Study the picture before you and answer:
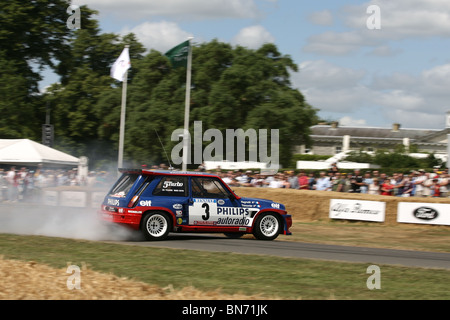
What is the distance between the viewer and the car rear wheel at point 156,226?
45.9 ft

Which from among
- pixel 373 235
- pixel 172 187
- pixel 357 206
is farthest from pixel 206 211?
pixel 357 206

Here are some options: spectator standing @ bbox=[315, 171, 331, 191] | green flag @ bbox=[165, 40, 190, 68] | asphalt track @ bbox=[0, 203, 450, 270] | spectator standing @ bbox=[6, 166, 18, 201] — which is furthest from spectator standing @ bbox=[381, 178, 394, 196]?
spectator standing @ bbox=[6, 166, 18, 201]

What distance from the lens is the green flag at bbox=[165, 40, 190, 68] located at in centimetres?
2677

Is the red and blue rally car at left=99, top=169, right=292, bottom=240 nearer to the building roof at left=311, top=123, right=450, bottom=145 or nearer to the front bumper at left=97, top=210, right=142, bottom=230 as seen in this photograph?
the front bumper at left=97, top=210, right=142, bottom=230

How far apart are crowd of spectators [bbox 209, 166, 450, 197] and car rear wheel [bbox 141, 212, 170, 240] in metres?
9.54

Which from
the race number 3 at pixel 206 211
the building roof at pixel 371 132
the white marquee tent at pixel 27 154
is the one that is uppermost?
the building roof at pixel 371 132

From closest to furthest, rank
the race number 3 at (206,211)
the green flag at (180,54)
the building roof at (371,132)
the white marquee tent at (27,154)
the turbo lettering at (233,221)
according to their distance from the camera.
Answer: the race number 3 at (206,211), the turbo lettering at (233,221), the green flag at (180,54), the white marquee tent at (27,154), the building roof at (371,132)

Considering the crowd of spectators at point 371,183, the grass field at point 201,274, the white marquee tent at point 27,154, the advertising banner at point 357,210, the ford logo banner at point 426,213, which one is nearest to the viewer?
the grass field at point 201,274

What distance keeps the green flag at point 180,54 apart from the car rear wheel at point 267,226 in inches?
517

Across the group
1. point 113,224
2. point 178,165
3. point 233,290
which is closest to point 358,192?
point 113,224

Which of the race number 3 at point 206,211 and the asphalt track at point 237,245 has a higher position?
the race number 3 at point 206,211

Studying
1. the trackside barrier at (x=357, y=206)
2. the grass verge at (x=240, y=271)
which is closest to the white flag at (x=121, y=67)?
the trackside barrier at (x=357, y=206)

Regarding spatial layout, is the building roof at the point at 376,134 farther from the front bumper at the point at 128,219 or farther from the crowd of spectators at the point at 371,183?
the front bumper at the point at 128,219
